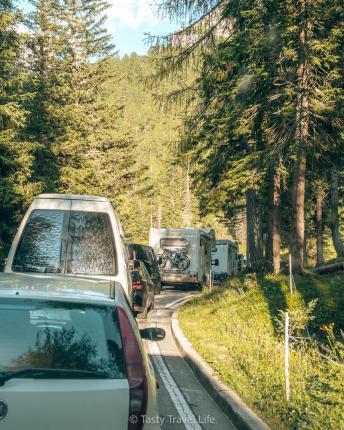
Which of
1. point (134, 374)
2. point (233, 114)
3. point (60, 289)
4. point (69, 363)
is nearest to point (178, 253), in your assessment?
point (233, 114)

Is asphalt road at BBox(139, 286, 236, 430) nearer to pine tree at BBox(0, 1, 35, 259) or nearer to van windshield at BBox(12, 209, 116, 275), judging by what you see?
van windshield at BBox(12, 209, 116, 275)

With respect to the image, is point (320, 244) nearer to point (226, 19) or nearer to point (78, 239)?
point (226, 19)

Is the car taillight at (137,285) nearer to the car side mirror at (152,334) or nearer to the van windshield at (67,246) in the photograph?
the van windshield at (67,246)

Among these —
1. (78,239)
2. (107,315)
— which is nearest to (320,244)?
(78,239)

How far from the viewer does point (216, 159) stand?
22141 millimetres

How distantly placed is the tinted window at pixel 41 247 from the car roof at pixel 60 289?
3.60 metres

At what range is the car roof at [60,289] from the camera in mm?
3617

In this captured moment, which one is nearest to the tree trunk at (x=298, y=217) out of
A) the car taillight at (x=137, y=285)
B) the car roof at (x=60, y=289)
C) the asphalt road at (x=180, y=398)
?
the car taillight at (x=137, y=285)

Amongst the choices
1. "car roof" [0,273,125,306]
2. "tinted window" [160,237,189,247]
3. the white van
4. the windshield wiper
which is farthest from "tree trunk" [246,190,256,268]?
the windshield wiper

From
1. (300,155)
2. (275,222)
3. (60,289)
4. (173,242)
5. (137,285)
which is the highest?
(300,155)

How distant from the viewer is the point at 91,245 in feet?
26.8

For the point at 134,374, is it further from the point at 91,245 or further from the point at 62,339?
the point at 91,245

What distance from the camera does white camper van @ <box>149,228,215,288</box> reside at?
28828 millimetres

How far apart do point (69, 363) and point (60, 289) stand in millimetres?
626
